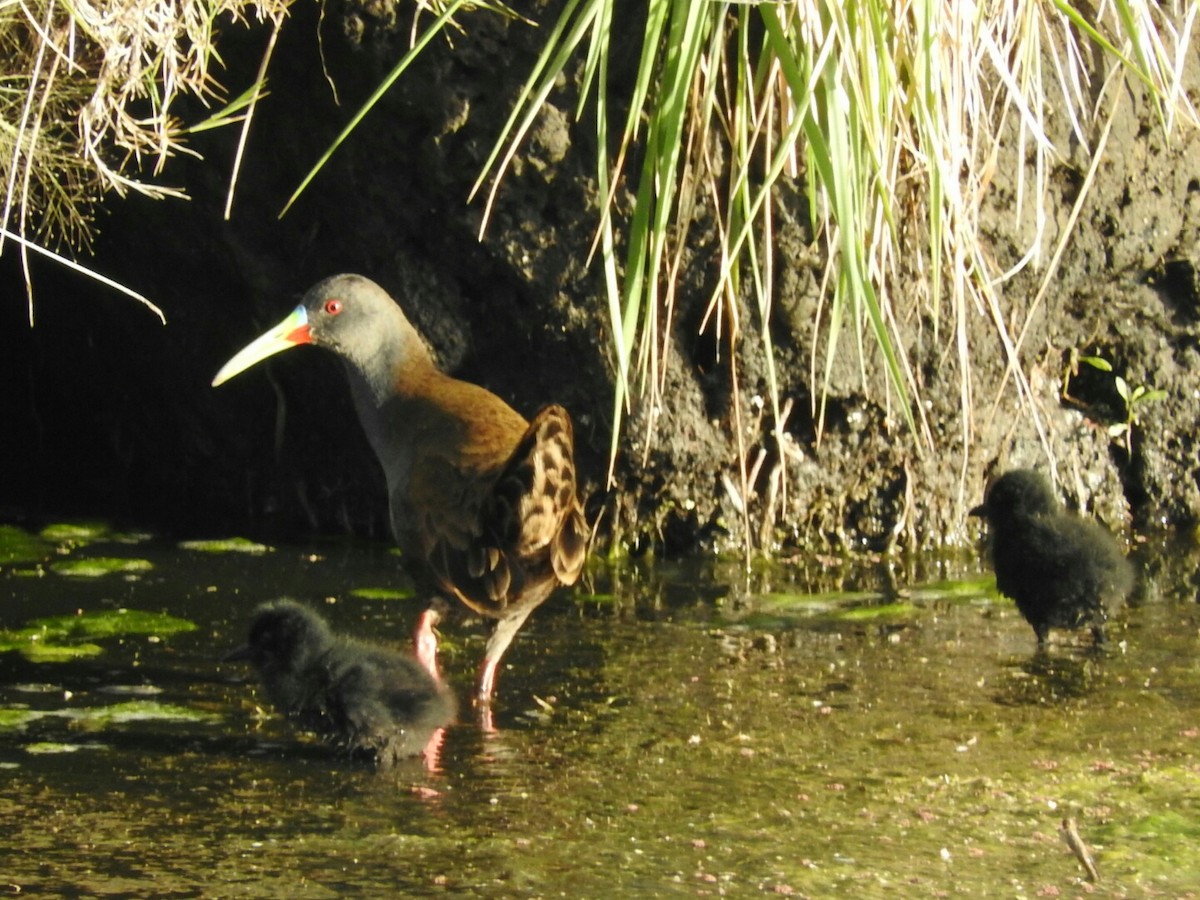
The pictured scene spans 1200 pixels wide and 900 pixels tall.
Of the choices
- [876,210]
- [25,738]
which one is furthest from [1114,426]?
[25,738]

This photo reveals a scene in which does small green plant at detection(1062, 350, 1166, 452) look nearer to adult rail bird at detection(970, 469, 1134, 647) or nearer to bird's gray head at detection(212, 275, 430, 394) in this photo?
adult rail bird at detection(970, 469, 1134, 647)

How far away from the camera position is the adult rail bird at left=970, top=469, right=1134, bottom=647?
19.1 feet

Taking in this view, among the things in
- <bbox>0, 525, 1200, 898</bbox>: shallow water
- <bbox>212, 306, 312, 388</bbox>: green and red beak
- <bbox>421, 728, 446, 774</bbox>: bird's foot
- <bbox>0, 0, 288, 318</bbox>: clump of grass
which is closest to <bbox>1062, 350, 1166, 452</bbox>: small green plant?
<bbox>0, 525, 1200, 898</bbox>: shallow water

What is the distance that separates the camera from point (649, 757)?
184 inches

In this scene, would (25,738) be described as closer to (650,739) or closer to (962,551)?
(650,739)

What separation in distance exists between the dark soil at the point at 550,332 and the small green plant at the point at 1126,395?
0.03 m

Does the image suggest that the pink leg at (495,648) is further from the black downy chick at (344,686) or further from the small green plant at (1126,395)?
the small green plant at (1126,395)

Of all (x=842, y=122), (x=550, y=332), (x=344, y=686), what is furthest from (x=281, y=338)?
(x=842, y=122)

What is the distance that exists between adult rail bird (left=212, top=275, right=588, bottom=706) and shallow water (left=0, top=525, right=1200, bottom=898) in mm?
329

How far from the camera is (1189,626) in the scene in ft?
20.5

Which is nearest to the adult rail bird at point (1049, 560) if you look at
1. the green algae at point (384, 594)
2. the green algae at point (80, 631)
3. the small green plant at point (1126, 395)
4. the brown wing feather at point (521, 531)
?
the brown wing feather at point (521, 531)

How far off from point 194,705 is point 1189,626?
3.43 m

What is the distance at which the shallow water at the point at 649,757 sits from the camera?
3771mm

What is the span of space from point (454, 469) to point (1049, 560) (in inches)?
79.7
